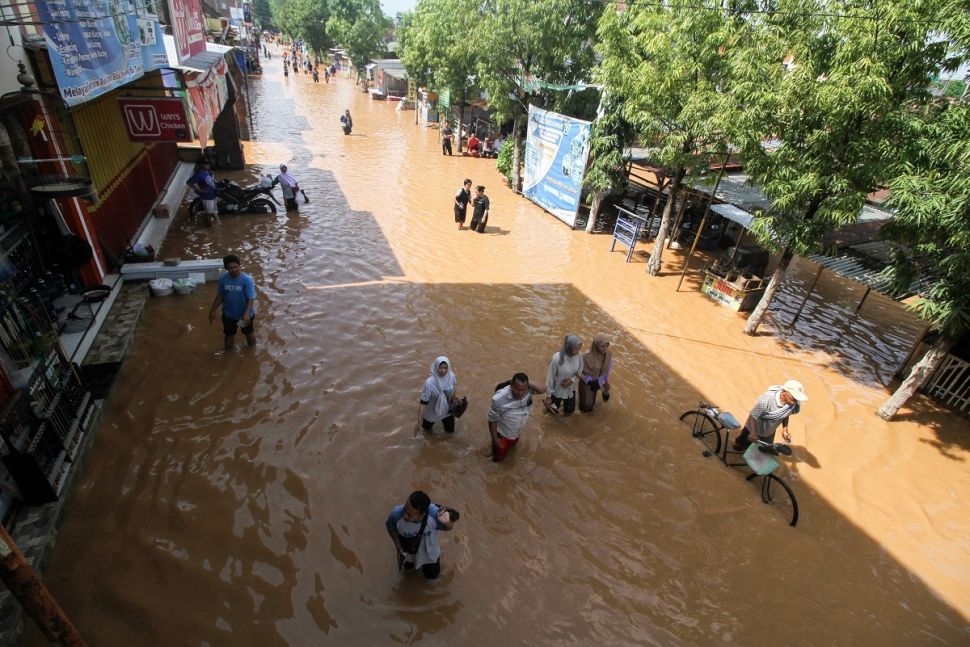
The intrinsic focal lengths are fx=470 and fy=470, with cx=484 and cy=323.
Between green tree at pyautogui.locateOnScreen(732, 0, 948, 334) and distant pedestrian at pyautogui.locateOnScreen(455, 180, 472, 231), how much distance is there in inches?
282

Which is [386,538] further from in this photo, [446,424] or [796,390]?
[796,390]

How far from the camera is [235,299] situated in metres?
6.95

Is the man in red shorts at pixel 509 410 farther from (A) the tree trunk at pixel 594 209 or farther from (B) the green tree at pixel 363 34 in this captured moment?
(B) the green tree at pixel 363 34

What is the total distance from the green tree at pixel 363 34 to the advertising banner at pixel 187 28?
3711 centimetres

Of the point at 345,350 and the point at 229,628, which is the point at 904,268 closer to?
the point at 345,350

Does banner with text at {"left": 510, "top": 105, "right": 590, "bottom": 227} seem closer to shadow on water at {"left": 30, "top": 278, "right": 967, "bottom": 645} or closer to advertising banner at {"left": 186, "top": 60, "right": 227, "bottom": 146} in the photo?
shadow on water at {"left": 30, "top": 278, "right": 967, "bottom": 645}

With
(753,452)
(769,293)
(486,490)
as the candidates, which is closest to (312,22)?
(769,293)

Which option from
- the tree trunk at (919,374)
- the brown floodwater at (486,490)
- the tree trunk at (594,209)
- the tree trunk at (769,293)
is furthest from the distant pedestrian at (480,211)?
the tree trunk at (919,374)

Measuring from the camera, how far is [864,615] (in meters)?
4.87

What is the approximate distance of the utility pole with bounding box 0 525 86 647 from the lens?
2.75m

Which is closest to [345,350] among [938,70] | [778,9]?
Answer: [778,9]

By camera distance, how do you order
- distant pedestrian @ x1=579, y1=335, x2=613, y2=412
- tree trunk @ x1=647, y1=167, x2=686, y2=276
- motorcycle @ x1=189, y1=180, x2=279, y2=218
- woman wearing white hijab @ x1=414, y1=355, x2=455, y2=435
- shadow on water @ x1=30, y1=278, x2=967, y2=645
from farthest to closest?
motorcycle @ x1=189, y1=180, x2=279, y2=218
tree trunk @ x1=647, y1=167, x2=686, y2=276
distant pedestrian @ x1=579, y1=335, x2=613, y2=412
woman wearing white hijab @ x1=414, y1=355, x2=455, y2=435
shadow on water @ x1=30, y1=278, x2=967, y2=645

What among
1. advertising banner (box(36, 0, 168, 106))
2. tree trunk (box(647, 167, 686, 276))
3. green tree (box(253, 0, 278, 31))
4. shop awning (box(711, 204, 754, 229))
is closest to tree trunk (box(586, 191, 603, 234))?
tree trunk (box(647, 167, 686, 276))

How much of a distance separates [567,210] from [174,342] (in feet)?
38.1
